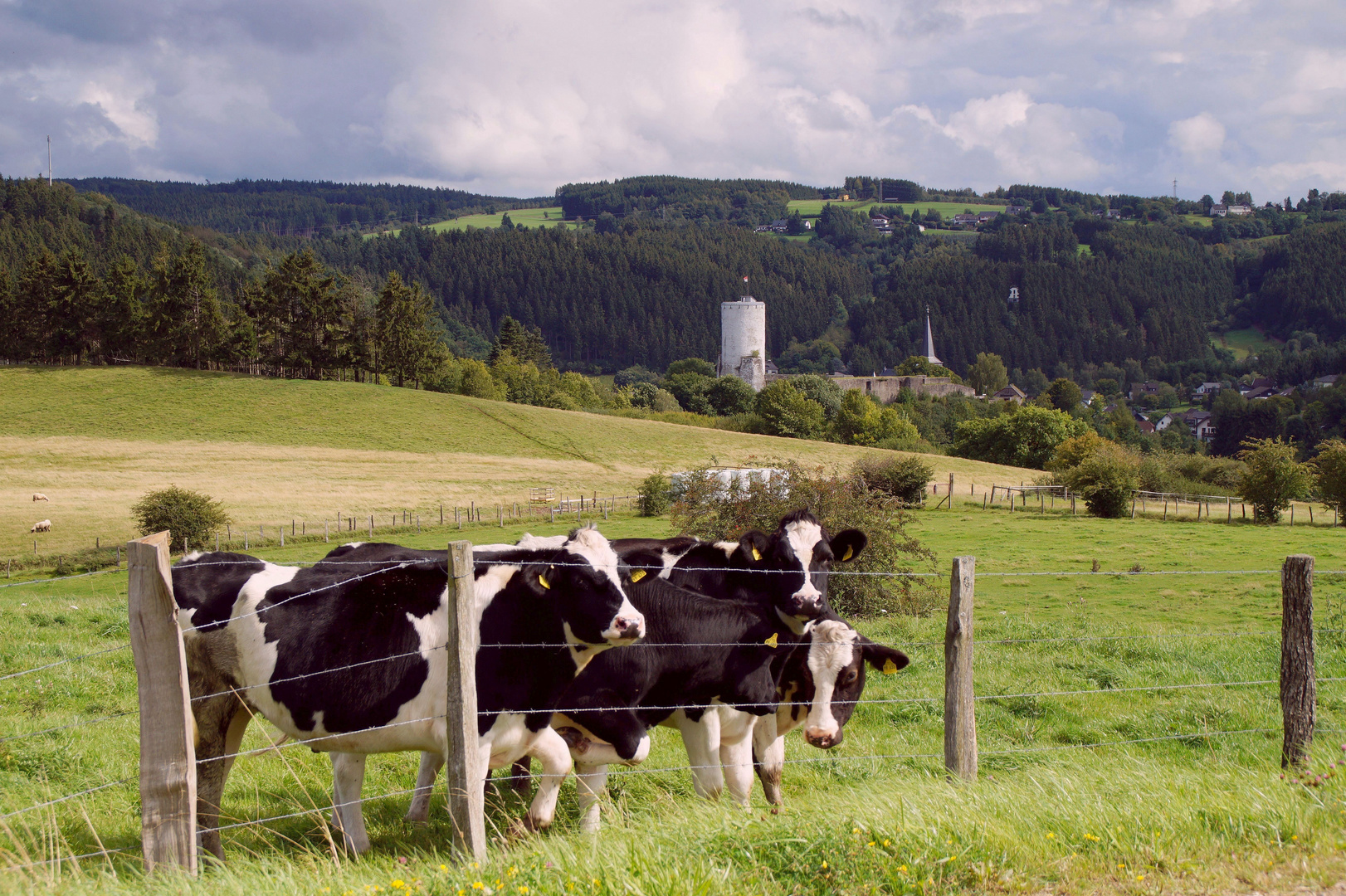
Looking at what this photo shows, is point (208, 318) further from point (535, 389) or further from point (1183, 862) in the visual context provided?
point (1183, 862)

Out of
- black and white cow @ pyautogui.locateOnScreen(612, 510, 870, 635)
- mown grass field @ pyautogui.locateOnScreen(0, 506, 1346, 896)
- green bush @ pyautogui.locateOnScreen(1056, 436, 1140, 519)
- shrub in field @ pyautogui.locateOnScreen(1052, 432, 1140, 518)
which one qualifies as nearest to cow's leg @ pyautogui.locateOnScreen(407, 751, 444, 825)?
mown grass field @ pyautogui.locateOnScreen(0, 506, 1346, 896)

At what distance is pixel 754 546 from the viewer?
727 centimetres

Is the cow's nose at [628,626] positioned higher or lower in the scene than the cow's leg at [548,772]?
higher

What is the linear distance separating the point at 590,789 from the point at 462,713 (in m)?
Answer: 1.21

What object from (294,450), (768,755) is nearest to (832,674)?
(768,755)

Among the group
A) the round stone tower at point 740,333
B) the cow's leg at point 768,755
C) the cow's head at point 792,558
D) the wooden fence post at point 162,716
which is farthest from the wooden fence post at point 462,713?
the round stone tower at point 740,333

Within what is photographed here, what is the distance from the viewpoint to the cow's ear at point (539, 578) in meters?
5.27

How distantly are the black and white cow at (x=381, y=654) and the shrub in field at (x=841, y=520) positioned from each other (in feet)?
40.4

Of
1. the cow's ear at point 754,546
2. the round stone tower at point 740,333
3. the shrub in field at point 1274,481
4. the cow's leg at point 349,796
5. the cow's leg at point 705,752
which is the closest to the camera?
the cow's leg at point 349,796

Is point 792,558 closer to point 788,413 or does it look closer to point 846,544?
point 846,544

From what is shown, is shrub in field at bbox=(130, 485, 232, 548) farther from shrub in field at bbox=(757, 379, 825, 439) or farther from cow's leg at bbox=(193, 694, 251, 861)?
shrub in field at bbox=(757, 379, 825, 439)

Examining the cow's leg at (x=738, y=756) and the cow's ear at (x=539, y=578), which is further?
the cow's leg at (x=738, y=756)

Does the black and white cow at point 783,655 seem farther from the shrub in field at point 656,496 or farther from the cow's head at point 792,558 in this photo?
the shrub in field at point 656,496

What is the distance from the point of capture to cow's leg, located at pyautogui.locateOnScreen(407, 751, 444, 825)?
5828 mm
